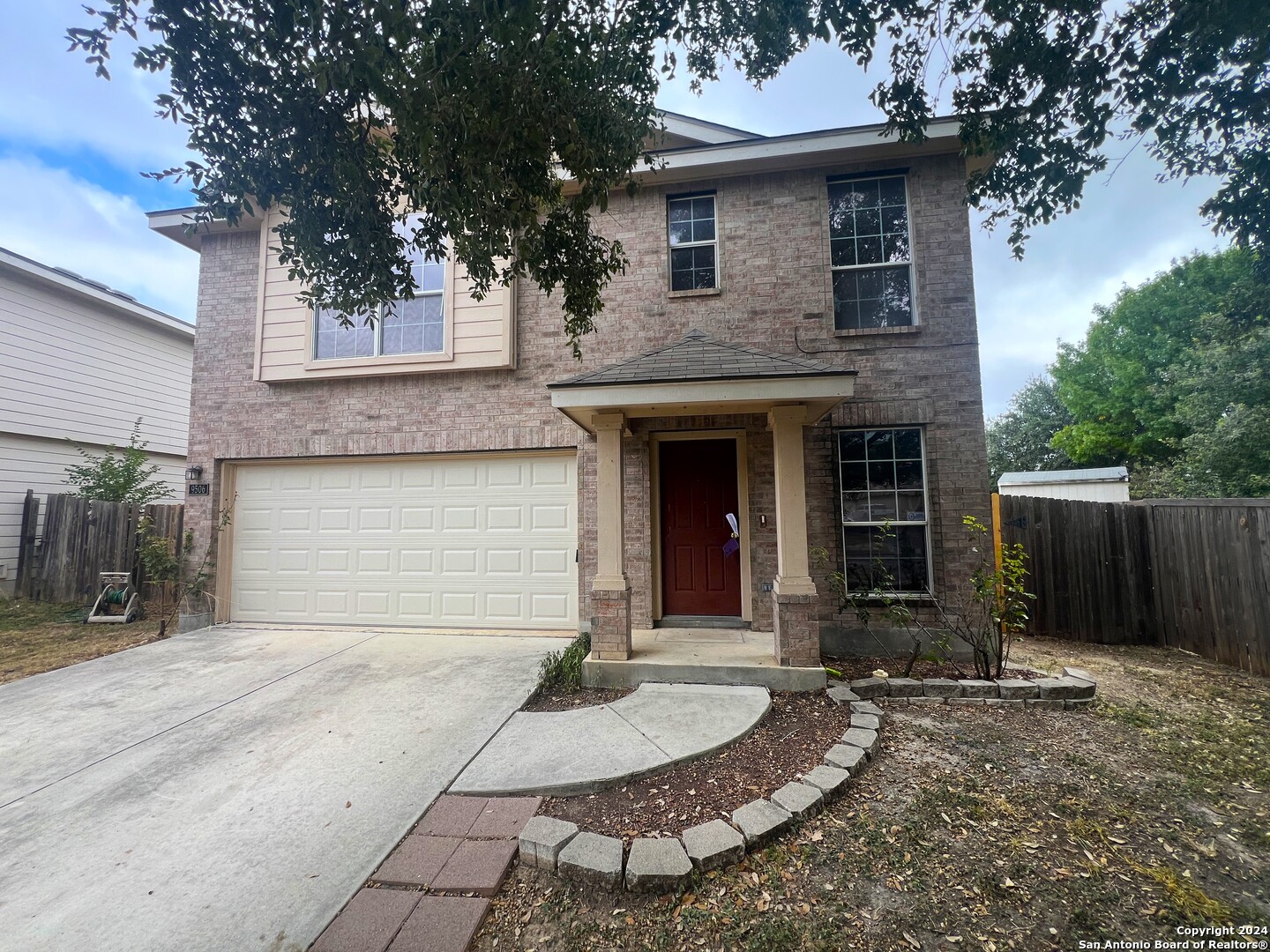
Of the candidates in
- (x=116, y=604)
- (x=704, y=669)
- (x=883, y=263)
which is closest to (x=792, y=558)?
(x=704, y=669)

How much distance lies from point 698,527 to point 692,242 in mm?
3538

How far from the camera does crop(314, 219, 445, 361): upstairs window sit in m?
6.73

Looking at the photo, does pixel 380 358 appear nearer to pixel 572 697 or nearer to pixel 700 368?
pixel 700 368

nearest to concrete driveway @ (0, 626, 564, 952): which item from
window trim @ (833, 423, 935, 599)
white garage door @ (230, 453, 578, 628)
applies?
white garage door @ (230, 453, 578, 628)

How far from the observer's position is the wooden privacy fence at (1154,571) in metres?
5.17

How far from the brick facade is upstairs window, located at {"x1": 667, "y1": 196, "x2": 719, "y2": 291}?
0.15 m

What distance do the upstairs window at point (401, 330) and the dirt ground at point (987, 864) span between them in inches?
242

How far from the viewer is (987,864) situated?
2424 mm

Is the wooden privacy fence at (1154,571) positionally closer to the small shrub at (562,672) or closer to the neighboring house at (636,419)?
the neighboring house at (636,419)

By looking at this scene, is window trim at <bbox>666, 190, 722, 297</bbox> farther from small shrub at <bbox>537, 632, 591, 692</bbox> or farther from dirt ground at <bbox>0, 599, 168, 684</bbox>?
dirt ground at <bbox>0, 599, 168, 684</bbox>

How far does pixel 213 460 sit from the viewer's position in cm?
697

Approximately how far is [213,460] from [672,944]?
7.98 m

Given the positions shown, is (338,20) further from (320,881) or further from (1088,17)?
(1088,17)

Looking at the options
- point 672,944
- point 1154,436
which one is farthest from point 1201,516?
point 1154,436
